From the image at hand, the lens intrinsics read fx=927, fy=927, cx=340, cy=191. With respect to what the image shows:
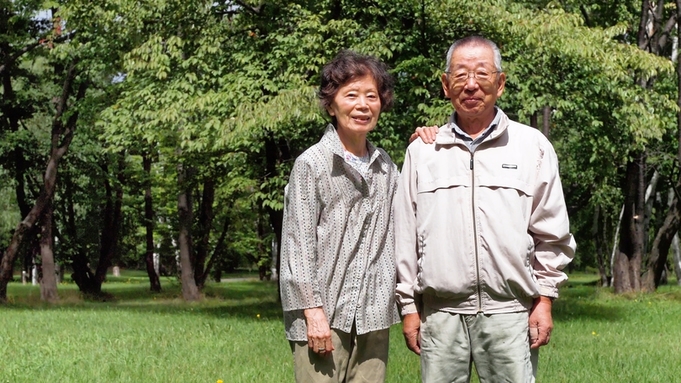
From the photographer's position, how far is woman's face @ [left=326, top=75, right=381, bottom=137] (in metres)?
3.87

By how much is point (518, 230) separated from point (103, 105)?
1717 cm

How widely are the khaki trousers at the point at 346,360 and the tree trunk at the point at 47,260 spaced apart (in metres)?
22.2

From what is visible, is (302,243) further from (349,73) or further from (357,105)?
(349,73)

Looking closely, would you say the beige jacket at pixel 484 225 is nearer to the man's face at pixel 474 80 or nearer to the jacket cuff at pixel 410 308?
the jacket cuff at pixel 410 308

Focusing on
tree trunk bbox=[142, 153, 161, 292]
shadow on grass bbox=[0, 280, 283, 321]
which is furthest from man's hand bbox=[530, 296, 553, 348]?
tree trunk bbox=[142, 153, 161, 292]

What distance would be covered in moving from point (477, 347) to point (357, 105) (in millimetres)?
1107

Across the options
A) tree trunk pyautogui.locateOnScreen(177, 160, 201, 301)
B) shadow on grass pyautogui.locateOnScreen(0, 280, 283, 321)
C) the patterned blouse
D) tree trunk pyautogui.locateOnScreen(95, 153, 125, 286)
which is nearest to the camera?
the patterned blouse

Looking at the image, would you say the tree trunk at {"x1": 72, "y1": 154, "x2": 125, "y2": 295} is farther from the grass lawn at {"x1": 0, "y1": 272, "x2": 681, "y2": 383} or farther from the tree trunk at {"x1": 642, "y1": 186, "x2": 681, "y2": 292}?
the tree trunk at {"x1": 642, "y1": 186, "x2": 681, "y2": 292}

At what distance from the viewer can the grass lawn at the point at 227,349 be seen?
7902 mm

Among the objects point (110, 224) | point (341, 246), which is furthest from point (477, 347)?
point (110, 224)

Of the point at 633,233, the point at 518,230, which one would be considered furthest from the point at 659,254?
the point at 518,230

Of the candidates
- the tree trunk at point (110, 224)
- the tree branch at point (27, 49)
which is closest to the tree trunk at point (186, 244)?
the tree trunk at point (110, 224)

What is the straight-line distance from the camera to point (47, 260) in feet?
81.6

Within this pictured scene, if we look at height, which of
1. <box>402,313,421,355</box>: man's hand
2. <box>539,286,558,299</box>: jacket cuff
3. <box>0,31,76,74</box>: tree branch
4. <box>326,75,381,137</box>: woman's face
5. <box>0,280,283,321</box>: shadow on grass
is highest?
<box>0,31,76,74</box>: tree branch
